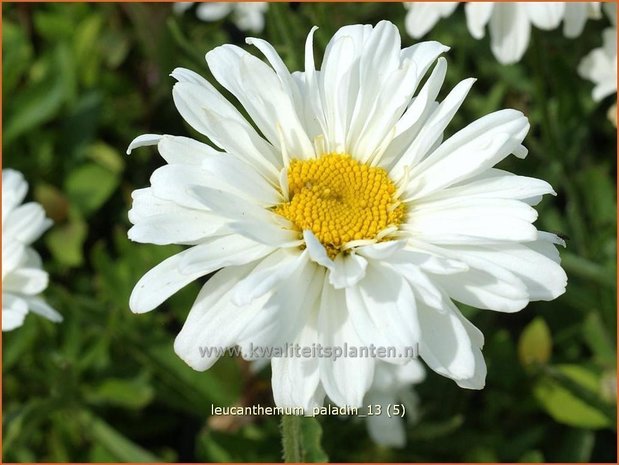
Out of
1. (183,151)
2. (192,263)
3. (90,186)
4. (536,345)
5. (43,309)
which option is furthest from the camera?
(90,186)

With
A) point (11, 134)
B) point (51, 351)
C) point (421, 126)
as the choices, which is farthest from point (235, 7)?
point (421, 126)

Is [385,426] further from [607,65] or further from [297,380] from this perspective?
[607,65]

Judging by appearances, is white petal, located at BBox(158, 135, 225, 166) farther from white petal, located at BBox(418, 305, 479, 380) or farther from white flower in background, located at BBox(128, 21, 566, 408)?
white petal, located at BBox(418, 305, 479, 380)

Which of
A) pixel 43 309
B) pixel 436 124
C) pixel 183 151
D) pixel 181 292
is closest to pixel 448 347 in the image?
pixel 436 124

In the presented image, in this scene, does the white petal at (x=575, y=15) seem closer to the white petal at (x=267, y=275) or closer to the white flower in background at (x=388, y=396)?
the white flower in background at (x=388, y=396)

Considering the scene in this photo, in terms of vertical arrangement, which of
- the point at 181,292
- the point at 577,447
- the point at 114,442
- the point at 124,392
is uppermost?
the point at 181,292

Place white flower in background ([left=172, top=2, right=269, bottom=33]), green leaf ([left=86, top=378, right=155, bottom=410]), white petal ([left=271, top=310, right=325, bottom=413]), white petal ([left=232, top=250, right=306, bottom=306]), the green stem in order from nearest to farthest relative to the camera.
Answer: white petal ([left=232, top=250, right=306, bottom=306])
white petal ([left=271, top=310, right=325, bottom=413])
the green stem
green leaf ([left=86, top=378, right=155, bottom=410])
white flower in background ([left=172, top=2, right=269, bottom=33])

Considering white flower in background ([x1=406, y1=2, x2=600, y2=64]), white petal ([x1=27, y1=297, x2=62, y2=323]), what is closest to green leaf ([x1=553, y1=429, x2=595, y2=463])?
white flower in background ([x1=406, y1=2, x2=600, y2=64])

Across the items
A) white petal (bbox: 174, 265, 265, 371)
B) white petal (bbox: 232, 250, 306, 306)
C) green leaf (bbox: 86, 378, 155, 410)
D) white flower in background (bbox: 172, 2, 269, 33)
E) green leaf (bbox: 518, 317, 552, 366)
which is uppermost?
white flower in background (bbox: 172, 2, 269, 33)
